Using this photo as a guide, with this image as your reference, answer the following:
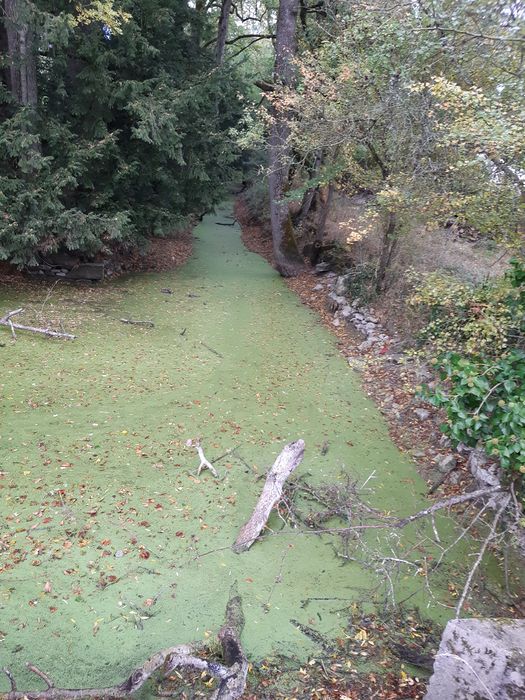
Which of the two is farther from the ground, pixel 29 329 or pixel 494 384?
pixel 494 384

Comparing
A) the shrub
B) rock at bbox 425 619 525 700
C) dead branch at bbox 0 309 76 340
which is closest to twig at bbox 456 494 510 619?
rock at bbox 425 619 525 700

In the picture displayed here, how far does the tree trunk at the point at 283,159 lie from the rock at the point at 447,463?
7.37 metres

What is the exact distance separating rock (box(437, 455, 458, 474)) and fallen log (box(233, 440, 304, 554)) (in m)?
1.84

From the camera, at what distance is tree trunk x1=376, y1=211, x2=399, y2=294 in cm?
911

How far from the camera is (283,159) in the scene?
1047cm

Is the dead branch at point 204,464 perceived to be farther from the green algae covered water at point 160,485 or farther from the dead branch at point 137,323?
the dead branch at point 137,323

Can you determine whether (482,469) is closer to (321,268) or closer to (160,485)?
(160,485)

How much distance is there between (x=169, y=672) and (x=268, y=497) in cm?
164

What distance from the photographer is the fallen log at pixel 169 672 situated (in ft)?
8.76

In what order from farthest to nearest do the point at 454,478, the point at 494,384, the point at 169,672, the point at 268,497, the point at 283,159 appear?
the point at 283,159 < the point at 454,478 < the point at 268,497 < the point at 494,384 < the point at 169,672

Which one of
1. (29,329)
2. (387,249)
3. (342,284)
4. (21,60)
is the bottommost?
(29,329)

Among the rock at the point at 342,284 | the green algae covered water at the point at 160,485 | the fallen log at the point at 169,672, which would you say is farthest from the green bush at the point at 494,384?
the rock at the point at 342,284

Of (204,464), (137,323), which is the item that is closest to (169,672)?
(204,464)

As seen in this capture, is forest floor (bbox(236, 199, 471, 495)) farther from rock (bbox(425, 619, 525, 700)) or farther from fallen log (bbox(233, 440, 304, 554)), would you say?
rock (bbox(425, 619, 525, 700))
